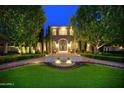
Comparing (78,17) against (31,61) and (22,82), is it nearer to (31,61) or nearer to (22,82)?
(31,61)

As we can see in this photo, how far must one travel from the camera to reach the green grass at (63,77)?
1037 cm

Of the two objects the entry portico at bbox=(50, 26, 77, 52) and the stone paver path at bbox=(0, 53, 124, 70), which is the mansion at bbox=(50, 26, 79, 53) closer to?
the entry portico at bbox=(50, 26, 77, 52)

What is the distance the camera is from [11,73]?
34.4 feet

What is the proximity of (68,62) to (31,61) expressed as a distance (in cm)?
125

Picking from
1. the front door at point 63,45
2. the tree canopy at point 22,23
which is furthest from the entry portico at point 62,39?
the tree canopy at point 22,23

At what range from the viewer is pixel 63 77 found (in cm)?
1052

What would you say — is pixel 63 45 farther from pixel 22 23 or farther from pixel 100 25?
pixel 22 23

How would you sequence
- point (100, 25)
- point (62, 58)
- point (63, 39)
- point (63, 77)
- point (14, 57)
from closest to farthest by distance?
1. point (63, 77)
2. point (62, 58)
3. point (14, 57)
4. point (100, 25)
5. point (63, 39)

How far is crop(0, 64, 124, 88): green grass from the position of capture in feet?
34.0

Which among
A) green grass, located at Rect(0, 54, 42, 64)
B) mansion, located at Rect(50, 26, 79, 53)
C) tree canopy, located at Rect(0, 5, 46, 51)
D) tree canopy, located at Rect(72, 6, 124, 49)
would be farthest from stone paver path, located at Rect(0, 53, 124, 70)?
tree canopy, located at Rect(0, 5, 46, 51)

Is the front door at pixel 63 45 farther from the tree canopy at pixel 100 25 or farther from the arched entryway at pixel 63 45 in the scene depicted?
the tree canopy at pixel 100 25

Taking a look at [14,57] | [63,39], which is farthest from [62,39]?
[14,57]

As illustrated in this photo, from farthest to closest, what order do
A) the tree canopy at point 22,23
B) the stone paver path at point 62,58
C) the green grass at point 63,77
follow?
the stone paver path at point 62,58 < the tree canopy at point 22,23 < the green grass at point 63,77
